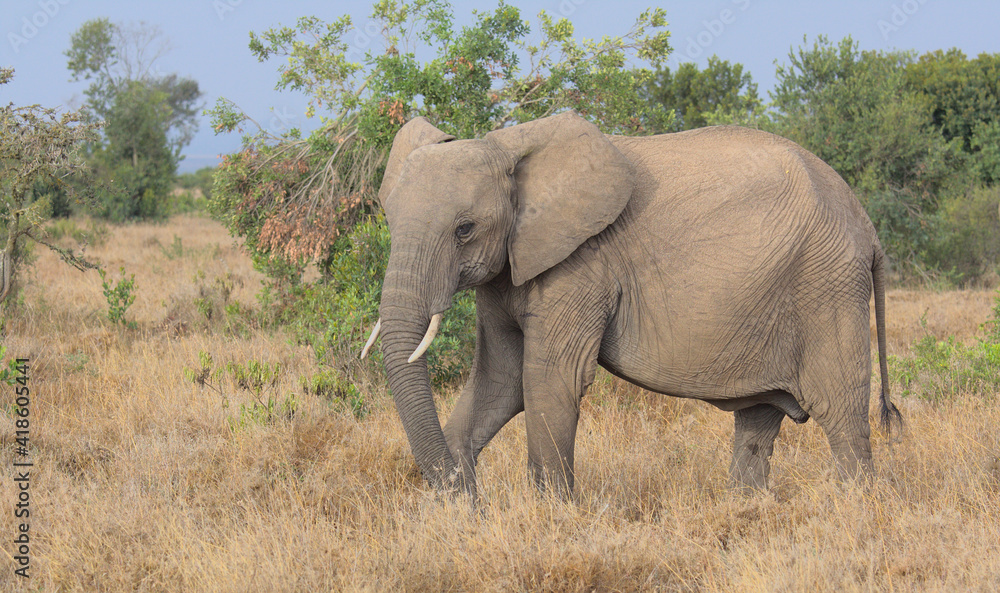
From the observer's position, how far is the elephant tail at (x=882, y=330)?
4.72 meters

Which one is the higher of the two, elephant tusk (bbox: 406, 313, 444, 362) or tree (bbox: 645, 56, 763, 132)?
tree (bbox: 645, 56, 763, 132)

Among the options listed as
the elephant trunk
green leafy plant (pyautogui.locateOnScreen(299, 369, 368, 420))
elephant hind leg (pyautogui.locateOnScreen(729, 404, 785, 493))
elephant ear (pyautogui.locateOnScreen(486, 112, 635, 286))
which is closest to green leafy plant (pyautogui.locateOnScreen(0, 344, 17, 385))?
green leafy plant (pyautogui.locateOnScreen(299, 369, 368, 420))

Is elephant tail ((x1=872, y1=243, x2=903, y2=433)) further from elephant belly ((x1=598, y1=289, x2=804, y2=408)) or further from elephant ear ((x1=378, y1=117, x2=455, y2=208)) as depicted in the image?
elephant ear ((x1=378, y1=117, x2=455, y2=208))

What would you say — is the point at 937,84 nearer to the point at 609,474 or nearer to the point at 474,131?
the point at 474,131

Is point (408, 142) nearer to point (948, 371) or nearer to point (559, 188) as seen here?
point (559, 188)

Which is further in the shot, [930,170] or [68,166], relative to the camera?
[930,170]

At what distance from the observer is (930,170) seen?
15.1m

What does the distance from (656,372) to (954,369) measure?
3902 mm

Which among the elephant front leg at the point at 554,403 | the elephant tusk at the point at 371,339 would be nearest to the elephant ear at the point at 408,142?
the elephant tusk at the point at 371,339

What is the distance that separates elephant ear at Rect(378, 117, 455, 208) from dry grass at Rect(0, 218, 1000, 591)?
162 cm

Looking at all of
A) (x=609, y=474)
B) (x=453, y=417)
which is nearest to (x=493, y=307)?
(x=453, y=417)

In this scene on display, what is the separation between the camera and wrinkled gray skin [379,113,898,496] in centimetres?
407

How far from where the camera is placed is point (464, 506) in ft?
13.3

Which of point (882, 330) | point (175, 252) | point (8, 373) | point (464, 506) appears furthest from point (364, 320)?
point (175, 252)
